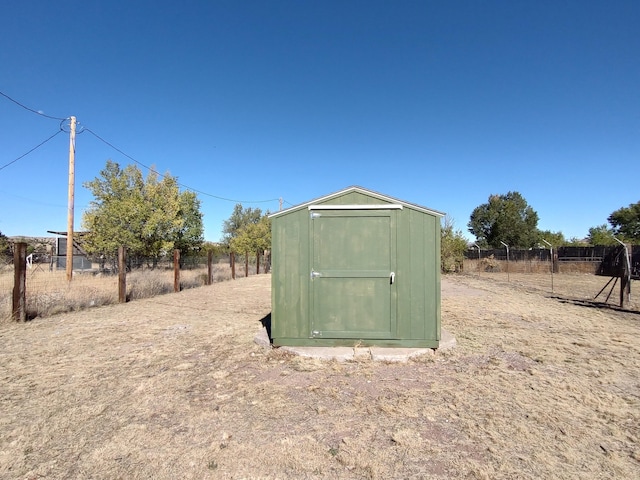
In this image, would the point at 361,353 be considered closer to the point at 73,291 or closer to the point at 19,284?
the point at 19,284

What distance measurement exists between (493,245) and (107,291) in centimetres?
5228

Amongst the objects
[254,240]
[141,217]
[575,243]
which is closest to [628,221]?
[575,243]

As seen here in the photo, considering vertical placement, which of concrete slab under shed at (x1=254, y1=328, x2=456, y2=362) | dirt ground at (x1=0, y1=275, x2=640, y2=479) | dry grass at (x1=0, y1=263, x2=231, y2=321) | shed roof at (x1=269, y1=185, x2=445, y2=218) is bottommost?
dirt ground at (x1=0, y1=275, x2=640, y2=479)

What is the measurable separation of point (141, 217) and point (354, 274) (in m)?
17.4

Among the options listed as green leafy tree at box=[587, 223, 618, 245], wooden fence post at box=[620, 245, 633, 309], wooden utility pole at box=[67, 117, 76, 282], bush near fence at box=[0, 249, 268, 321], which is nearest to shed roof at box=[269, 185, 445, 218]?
bush near fence at box=[0, 249, 268, 321]

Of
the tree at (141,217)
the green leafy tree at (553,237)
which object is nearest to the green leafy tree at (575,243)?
the green leafy tree at (553,237)

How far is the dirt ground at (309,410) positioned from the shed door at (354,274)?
61 centimetres

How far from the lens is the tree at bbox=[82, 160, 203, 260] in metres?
18.8

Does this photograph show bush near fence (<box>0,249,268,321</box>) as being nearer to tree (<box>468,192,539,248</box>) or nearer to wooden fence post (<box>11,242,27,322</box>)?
wooden fence post (<box>11,242,27,322</box>)

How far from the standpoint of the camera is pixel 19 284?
23.5ft

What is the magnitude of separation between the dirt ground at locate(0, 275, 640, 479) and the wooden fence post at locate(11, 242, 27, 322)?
95 cm

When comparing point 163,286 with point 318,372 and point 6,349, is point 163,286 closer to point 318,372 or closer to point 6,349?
point 6,349

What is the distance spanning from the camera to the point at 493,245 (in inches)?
2041

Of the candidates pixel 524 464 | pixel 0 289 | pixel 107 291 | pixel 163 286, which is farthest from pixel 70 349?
pixel 163 286
